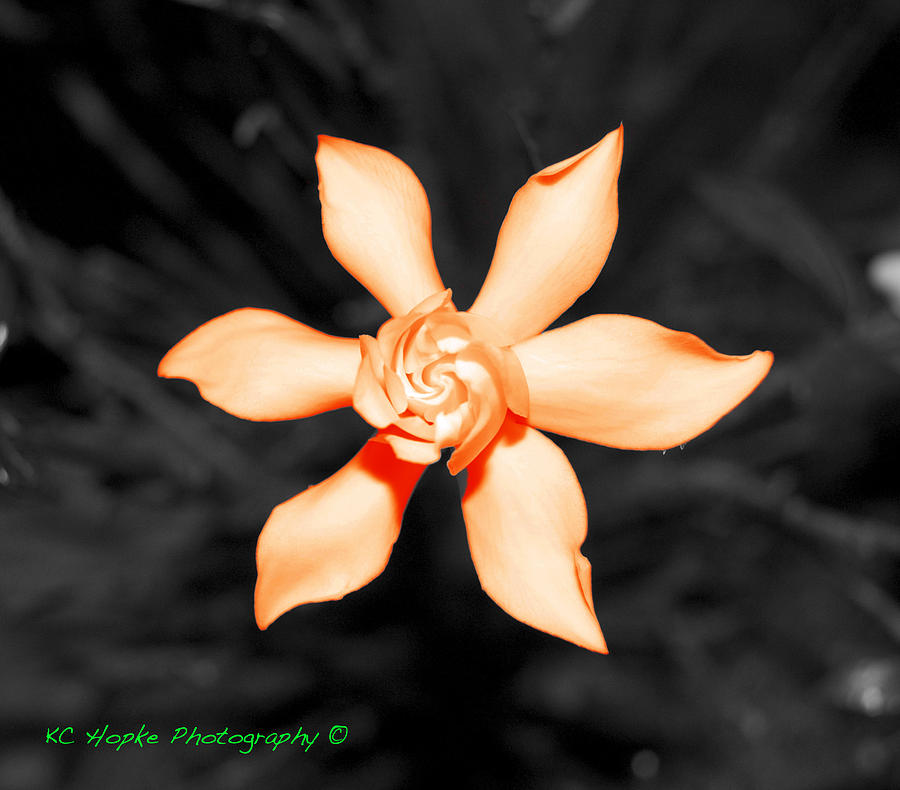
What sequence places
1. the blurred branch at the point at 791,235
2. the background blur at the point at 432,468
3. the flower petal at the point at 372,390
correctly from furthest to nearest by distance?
the background blur at the point at 432,468 → the blurred branch at the point at 791,235 → the flower petal at the point at 372,390

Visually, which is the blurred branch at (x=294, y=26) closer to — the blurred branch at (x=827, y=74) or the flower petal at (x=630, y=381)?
the flower petal at (x=630, y=381)

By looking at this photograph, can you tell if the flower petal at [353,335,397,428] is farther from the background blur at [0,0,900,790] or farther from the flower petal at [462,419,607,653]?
the background blur at [0,0,900,790]

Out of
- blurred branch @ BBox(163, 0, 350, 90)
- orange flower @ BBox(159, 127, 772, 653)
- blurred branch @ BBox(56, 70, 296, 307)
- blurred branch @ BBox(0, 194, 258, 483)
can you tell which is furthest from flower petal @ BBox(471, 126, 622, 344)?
blurred branch @ BBox(56, 70, 296, 307)

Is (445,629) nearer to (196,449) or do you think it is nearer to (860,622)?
(196,449)

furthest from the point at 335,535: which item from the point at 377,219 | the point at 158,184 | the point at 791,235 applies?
the point at 158,184

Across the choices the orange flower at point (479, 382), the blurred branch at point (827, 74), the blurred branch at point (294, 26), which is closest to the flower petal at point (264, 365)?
the orange flower at point (479, 382)

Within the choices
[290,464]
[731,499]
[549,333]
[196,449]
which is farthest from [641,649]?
[549,333]

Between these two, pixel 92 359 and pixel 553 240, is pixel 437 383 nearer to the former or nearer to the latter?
pixel 553 240
